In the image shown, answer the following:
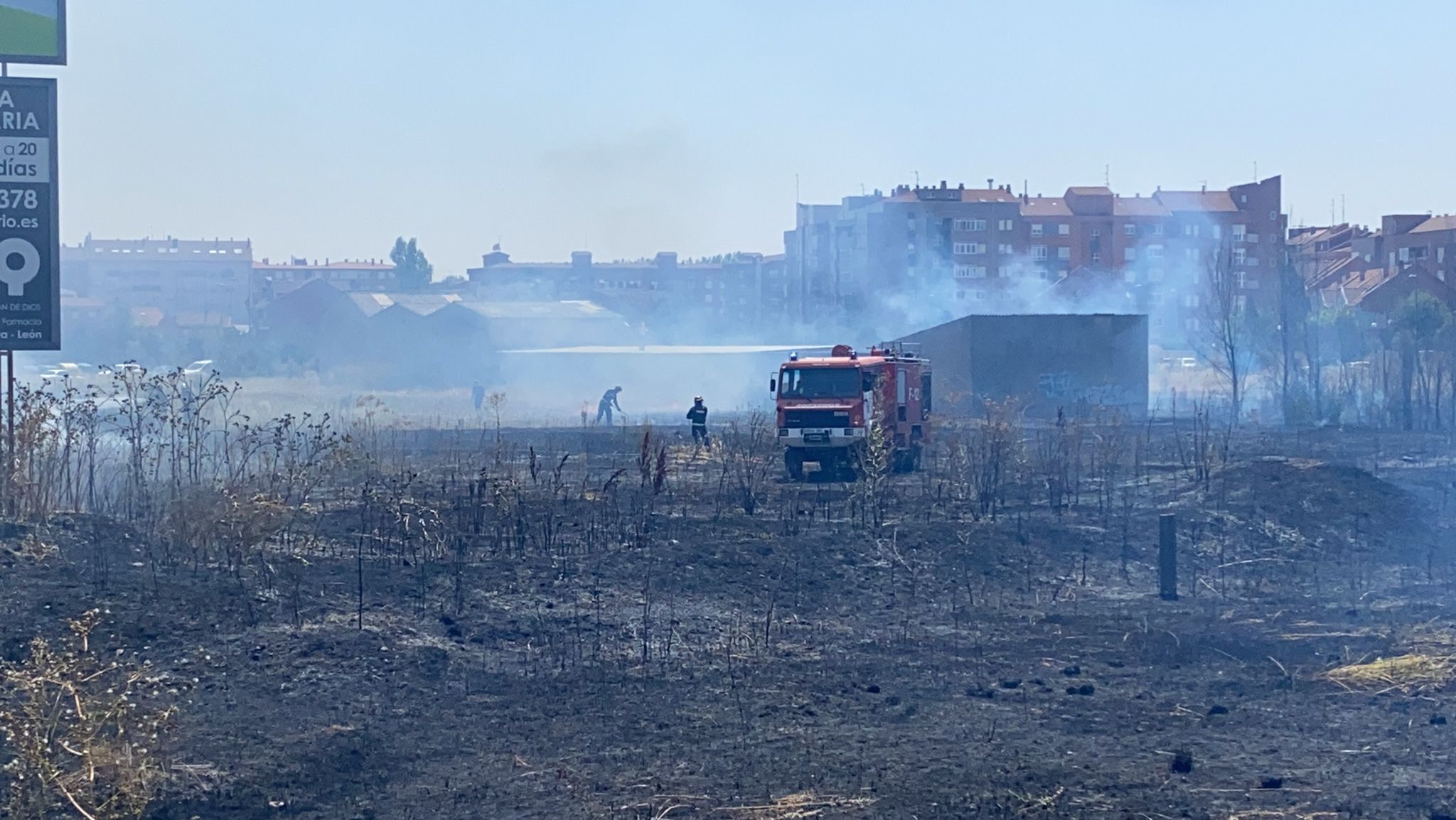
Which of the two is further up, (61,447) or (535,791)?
(61,447)

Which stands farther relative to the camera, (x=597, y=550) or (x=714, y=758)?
(x=597, y=550)

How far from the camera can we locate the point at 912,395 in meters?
29.0

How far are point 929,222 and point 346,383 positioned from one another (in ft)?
143

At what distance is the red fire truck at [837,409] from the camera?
25766mm

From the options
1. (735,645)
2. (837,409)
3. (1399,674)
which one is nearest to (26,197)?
(735,645)

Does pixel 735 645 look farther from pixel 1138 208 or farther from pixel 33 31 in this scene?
pixel 1138 208

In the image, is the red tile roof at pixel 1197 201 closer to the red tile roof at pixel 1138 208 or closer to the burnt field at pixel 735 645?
the red tile roof at pixel 1138 208

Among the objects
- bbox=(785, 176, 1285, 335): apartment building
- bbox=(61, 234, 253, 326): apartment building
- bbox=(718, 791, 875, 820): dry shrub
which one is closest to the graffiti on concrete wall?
bbox=(718, 791, 875, 820): dry shrub

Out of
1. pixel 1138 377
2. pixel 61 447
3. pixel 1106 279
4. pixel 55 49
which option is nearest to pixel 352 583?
pixel 61 447

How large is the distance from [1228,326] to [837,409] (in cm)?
2761

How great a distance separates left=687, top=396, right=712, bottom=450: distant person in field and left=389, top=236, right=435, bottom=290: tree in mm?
103751

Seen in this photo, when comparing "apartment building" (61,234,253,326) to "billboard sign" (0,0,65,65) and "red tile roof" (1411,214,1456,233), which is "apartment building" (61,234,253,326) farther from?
"billboard sign" (0,0,65,65)

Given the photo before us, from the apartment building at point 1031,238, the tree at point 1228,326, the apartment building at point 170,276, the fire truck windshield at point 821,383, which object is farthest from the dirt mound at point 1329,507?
the apartment building at point 170,276

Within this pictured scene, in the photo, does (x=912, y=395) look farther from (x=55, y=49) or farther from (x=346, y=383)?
(x=346, y=383)
